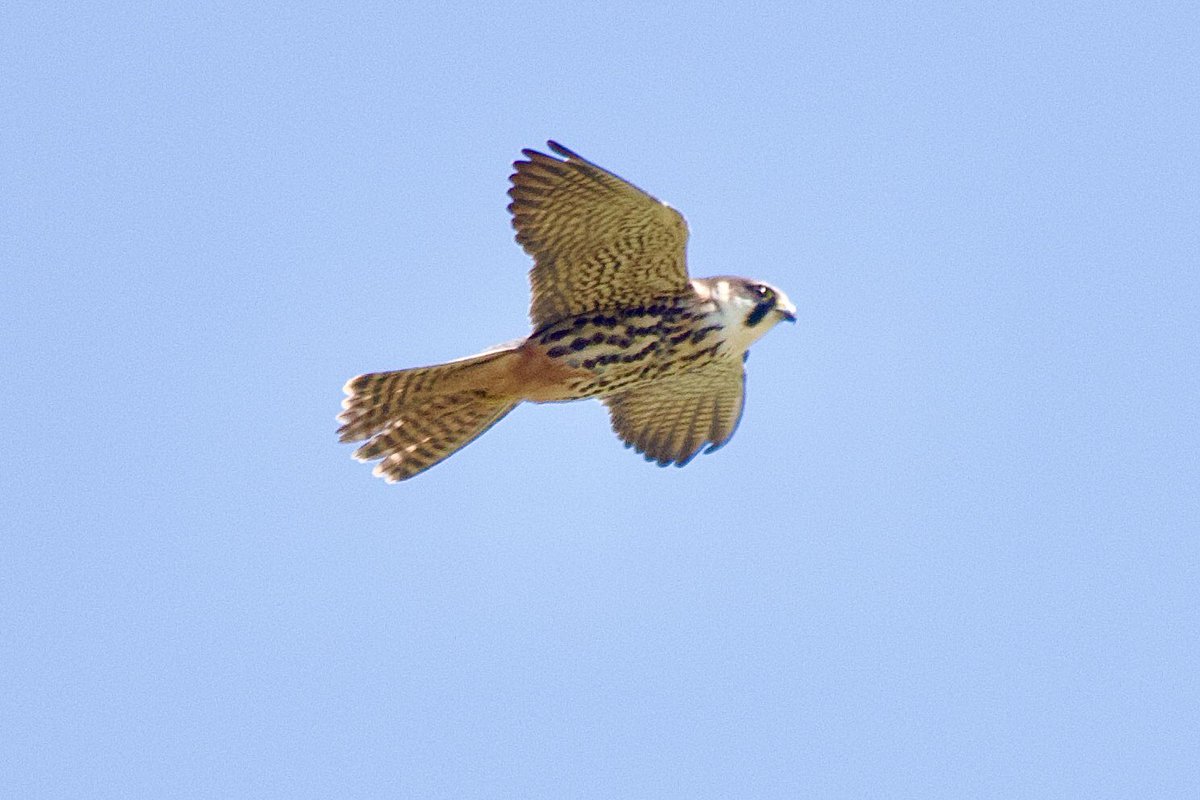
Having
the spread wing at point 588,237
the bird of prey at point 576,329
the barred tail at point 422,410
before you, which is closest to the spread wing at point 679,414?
the bird of prey at point 576,329

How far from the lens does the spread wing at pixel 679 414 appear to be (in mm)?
10320

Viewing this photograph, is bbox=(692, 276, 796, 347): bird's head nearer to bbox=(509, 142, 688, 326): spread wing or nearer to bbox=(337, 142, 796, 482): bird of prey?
bbox=(337, 142, 796, 482): bird of prey

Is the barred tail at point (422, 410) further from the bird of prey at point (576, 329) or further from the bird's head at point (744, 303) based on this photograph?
the bird's head at point (744, 303)

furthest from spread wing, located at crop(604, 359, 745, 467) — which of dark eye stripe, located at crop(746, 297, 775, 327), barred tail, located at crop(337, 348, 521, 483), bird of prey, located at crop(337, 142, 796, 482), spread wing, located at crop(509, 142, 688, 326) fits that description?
barred tail, located at crop(337, 348, 521, 483)

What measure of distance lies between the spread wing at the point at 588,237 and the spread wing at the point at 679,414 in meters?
1.01

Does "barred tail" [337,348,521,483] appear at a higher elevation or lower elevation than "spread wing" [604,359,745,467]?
lower

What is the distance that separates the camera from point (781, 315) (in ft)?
31.4

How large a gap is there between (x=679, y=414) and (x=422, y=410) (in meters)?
1.76

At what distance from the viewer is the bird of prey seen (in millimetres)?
9031

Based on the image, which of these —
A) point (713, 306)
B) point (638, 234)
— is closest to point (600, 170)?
point (638, 234)

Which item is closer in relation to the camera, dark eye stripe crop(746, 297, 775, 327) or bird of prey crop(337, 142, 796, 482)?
bird of prey crop(337, 142, 796, 482)

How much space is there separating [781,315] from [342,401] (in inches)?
88.6

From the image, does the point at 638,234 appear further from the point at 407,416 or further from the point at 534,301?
the point at 407,416

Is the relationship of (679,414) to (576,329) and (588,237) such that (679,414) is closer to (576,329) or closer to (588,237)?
(576,329)
